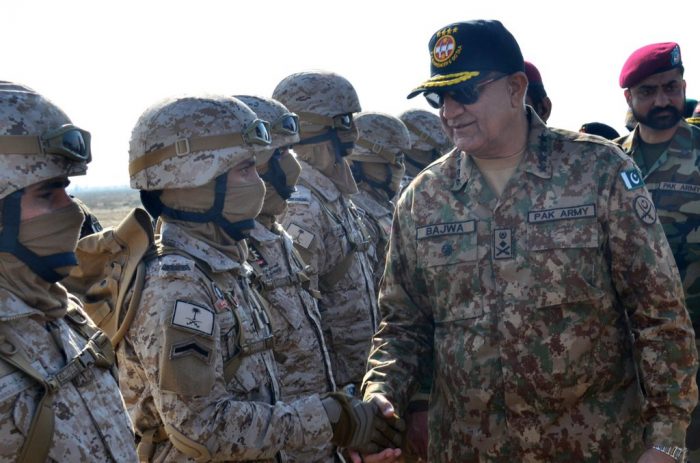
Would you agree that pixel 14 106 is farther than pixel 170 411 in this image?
No

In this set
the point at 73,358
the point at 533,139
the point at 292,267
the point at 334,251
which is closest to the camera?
the point at 73,358

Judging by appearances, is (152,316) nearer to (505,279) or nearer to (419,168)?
(505,279)

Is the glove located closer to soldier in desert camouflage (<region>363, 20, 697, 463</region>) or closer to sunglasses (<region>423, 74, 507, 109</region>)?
soldier in desert camouflage (<region>363, 20, 697, 463</region>)

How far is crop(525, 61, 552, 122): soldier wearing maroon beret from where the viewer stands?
6.41m

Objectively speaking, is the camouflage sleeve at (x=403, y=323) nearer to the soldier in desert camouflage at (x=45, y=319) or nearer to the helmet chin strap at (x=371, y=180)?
the soldier in desert camouflage at (x=45, y=319)

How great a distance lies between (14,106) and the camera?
3.14 meters

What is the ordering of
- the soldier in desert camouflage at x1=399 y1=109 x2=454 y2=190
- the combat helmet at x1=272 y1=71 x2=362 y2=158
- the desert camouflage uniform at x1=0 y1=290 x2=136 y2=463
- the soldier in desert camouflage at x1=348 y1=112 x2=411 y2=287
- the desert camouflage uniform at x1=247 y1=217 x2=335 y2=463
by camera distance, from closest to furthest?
the desert camouflage uniform at x1=0 y1=290 x2=136 y2=463, the desert camouflage uniform at x1=247 y1=217 x2=335 y2=463, the combat helmet at x1=272 y1=71 x2=362 y2=158, the soldier in desert camouflage at x1=348 y1=112 x2=411 y2=287, the soldier in desert camouflage at x1=399 y1=109 x2=454 y2=190

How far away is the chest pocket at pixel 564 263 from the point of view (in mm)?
3664

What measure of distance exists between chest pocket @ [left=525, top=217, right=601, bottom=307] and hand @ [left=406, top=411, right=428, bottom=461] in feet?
3.17

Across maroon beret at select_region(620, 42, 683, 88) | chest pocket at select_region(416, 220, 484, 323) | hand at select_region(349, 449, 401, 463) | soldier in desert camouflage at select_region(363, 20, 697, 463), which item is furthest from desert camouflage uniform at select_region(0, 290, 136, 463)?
maroon beret at select_region(620, 42, 683, 88)

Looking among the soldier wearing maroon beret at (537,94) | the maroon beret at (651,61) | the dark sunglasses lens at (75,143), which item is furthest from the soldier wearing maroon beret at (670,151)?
the dark sunglasses lens at (75,143)

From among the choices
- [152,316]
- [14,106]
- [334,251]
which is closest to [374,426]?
[152,316]

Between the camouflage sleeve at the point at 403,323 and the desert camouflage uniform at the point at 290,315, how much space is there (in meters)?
0.86

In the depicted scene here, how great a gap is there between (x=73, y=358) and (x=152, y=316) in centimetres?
43
